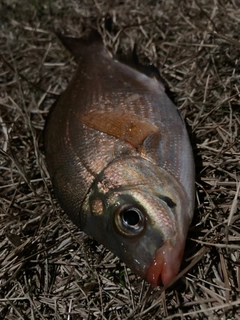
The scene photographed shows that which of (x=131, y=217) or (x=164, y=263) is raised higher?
(x=131, y=217)

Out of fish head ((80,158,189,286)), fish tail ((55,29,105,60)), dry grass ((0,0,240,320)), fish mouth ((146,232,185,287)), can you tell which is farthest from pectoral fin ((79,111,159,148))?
fish tail ((55,29,105,60))

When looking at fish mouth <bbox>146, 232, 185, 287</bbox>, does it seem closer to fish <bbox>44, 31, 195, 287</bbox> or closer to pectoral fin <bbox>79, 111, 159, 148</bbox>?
fish <bbox>44, 31, 195, 287</bbox>

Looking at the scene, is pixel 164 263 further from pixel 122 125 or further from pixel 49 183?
pixel 49 183

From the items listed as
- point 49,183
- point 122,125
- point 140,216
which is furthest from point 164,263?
point 49,183

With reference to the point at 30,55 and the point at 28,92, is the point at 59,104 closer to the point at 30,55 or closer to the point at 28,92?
the point at 28,92

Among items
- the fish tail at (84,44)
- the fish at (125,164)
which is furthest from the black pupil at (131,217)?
the fish tail at (84,44)

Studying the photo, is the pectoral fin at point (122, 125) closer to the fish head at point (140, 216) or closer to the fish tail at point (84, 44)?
the fish head at point (140, 216)
